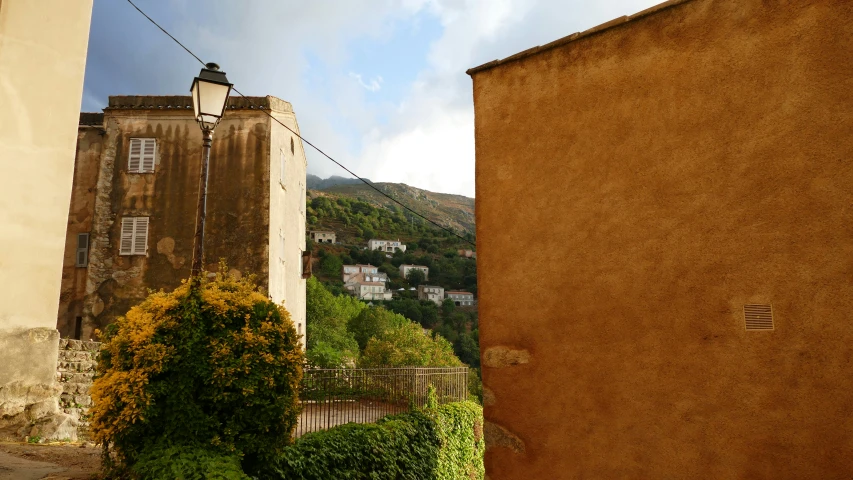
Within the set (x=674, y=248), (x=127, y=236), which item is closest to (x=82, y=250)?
(x=127, y=236)

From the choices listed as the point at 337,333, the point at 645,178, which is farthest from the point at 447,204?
the point at 645,178

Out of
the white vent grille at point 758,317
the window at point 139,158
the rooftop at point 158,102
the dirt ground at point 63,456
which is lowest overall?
the dirt ground at point 63,456

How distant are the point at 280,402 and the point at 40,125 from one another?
7.75 m

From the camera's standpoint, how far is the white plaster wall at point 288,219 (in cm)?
1759

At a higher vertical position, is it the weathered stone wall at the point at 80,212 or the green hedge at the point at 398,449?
the weathered stone wall at the point at 80,212

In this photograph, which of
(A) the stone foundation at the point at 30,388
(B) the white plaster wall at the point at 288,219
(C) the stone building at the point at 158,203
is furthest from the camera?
(B) the white plaster wall at the point at 288,219

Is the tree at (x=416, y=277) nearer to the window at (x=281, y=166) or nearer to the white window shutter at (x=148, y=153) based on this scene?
the window at (x=281, y=166)

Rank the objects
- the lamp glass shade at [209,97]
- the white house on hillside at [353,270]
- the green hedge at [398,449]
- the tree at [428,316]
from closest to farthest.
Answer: the lamp glass shade at [209,97] → the green hedge at [398,449] → the tree at [428,316] → the white house on hillside at [353,270]

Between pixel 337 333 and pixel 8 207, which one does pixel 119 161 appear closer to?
pixel 8 207

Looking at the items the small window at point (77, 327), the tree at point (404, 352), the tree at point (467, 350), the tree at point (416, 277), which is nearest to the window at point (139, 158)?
→ the small window at point (77, 327)

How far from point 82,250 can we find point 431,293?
83796 mm

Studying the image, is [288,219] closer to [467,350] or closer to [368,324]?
[368,324]

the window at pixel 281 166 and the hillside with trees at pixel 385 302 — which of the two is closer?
the window at pixel 281 166

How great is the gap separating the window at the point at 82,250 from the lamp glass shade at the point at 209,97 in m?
12.8
